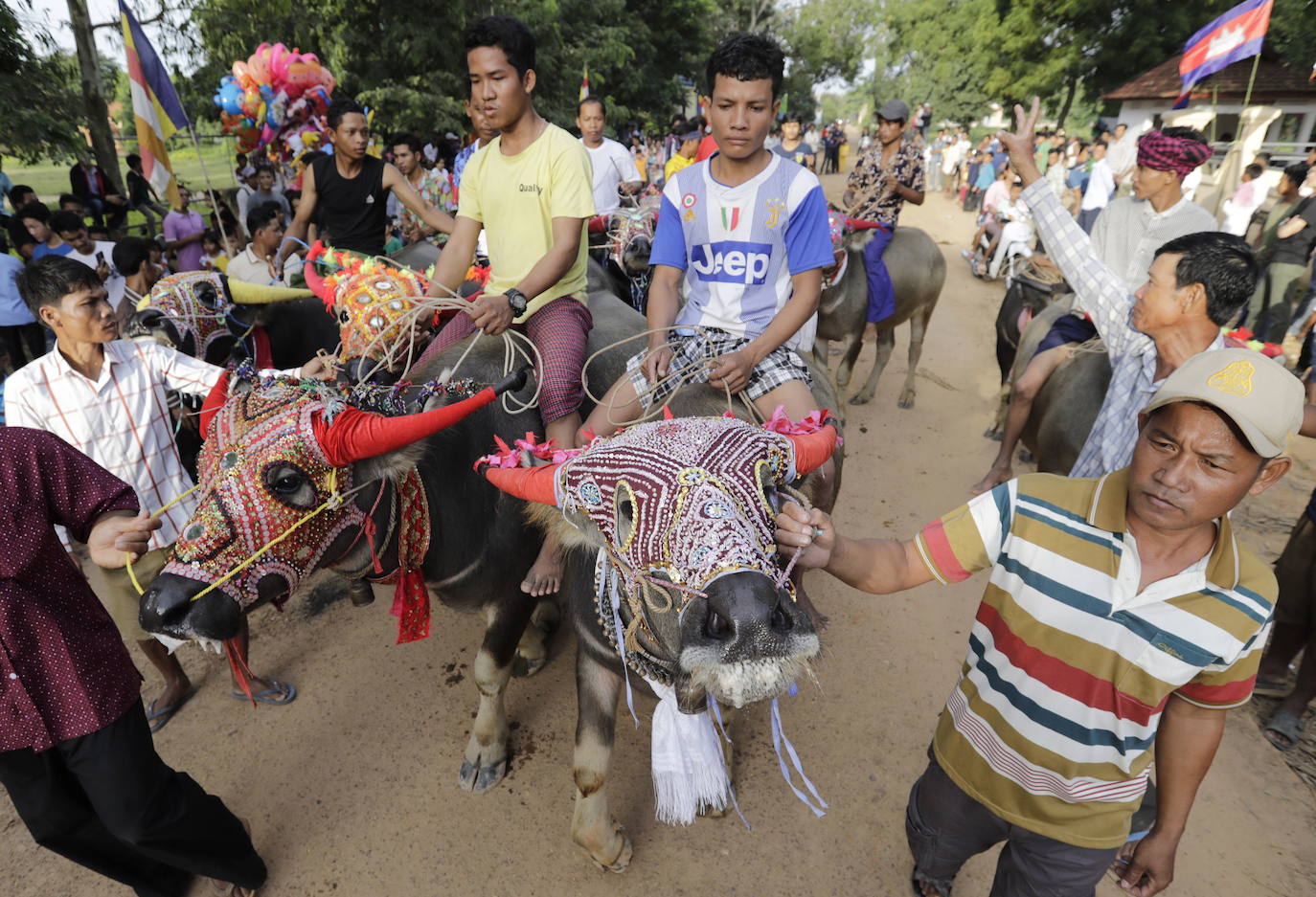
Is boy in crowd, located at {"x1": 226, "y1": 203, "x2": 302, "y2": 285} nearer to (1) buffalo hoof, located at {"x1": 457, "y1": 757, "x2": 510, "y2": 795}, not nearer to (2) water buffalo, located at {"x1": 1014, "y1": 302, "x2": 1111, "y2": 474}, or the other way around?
(1) buffalo hoof, located at {"x1": 457, "y1": 757, "x2": 510, "y2": 795}

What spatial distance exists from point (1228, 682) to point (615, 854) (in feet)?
7.73

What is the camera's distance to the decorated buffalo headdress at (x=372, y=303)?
10.0ft

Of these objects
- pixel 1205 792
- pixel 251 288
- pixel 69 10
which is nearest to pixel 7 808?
pixel 251 288

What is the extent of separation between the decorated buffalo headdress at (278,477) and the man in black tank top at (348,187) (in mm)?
3161

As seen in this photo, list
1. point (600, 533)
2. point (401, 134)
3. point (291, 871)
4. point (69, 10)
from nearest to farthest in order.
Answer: point (600, 533), point (291, 871), point (401, 134), point (69, 10)

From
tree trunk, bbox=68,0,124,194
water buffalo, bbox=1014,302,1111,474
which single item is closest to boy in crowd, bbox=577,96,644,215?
water buffalo, bbox=1014,302,1111,474

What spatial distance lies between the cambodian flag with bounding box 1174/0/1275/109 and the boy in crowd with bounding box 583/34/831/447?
873 cm

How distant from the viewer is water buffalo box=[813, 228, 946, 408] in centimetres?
722

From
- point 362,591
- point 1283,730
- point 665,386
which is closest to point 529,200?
point 665,386

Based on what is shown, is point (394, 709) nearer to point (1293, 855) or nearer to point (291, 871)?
point (291, 871)

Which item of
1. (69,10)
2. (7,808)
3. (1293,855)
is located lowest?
(1293,855)

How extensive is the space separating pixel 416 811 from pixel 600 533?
84.7 inches

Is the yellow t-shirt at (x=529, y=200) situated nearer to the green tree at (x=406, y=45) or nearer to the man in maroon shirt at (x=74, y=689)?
the man in maroon shirt at (x=74, y=689)

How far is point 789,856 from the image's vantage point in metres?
3.03
